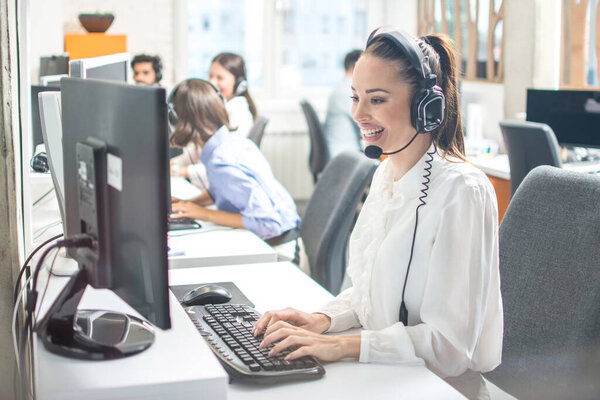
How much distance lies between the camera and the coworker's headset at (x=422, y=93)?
128 cm

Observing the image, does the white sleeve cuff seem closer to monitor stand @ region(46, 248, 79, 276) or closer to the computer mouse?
the computer mouse

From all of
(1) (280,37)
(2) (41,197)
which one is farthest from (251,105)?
(2) (41,197)

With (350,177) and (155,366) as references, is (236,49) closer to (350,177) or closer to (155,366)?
(350,177)

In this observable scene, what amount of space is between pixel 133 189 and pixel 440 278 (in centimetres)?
56

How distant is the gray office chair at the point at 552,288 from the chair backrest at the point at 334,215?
668mm

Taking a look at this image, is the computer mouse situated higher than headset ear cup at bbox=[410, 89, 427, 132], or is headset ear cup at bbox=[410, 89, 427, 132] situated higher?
headset ear cup at bbox=[410, 89, 427, 132]

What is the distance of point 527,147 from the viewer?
10.0ft

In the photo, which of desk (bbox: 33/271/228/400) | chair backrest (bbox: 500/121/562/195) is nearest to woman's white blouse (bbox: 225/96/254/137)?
chair backrest (bbox: 500/121/562/195)

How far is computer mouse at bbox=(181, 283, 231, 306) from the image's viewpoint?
4.81 ft

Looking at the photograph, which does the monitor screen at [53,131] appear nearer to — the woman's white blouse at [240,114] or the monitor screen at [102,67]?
the monitor screen at [102,67]

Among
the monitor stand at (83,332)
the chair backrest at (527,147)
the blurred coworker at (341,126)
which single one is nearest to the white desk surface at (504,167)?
the chair backrest at (527,147)

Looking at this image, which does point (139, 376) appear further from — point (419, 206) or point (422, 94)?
point (422, 94)

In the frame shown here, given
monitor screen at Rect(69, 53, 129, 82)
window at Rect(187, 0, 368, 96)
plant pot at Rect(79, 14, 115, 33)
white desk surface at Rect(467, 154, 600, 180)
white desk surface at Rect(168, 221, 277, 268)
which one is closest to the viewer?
monitor screen at Rect(69, 53, 129, 82)

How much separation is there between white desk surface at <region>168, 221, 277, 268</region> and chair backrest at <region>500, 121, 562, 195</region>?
1.43 meters
